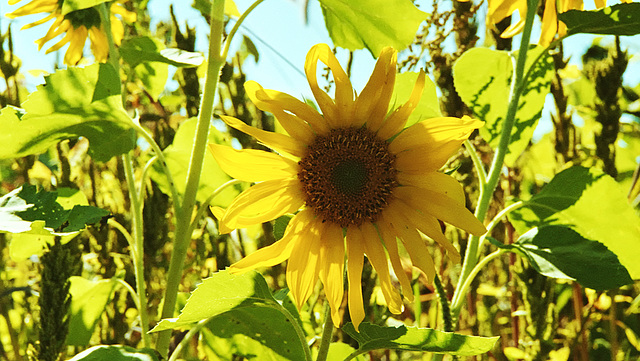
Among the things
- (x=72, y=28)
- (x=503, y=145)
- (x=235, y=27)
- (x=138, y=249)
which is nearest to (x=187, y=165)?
(x=138, y=249)

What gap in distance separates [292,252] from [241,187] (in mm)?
287

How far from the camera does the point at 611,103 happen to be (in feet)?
3.82

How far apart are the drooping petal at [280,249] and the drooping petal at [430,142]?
15 cm

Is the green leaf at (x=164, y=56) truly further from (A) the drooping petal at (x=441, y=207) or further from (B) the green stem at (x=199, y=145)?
(A) the drooping petal at (x=441, y=207)

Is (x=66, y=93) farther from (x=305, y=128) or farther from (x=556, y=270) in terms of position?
(x=556, y=270)

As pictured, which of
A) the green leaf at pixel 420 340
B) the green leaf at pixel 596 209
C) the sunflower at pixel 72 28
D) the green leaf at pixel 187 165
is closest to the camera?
the green leaf at pixel 420 340

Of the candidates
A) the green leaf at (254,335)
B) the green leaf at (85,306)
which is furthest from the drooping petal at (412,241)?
the green leaf at (85,306)

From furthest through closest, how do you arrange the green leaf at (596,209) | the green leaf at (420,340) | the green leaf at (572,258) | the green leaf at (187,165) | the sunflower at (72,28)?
the sunflower at (72,28) < the green leaf at (187,165) < the green leaf at (596,209) < the green leaf at (572,258) < the green leaf at (420,340)

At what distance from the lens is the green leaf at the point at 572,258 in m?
0.77

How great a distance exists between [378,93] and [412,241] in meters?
0.20

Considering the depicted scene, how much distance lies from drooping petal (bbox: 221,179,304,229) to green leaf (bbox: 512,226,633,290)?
1.12 ft

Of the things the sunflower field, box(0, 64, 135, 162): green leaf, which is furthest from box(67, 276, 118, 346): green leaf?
box(0, 64, 135, 162): green leaf

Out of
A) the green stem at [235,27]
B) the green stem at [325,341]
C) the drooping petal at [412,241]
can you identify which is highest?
the green stem at [235,27]

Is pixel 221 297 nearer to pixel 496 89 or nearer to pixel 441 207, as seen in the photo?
pixel 441 207
